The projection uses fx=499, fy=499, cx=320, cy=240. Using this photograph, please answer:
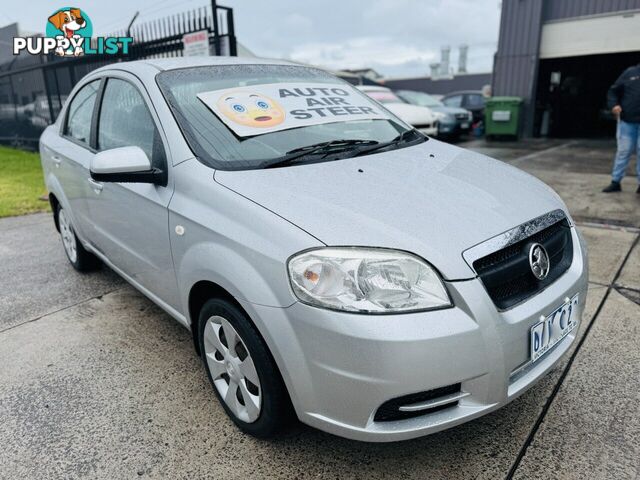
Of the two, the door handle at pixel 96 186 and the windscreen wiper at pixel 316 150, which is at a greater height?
→ the windscreen wiper at pixel 316 150

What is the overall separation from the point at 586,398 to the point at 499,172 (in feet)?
3.62

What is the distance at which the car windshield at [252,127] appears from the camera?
2.24 meters

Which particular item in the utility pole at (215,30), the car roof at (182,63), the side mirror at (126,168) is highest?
the utility pole at (215,30)

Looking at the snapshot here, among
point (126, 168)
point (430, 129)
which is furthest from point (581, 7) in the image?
point (126, 168)

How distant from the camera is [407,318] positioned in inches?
62.0

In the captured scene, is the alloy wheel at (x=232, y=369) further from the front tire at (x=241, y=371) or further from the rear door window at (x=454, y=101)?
the rear door window at (x=454, y=101)

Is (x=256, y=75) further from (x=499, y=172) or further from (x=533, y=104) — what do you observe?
(x=533, y=104)

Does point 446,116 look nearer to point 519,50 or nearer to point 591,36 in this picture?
point 519,50

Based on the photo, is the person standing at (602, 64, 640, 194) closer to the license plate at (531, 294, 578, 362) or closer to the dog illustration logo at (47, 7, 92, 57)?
the license plate at (531, 294, 578, 362)

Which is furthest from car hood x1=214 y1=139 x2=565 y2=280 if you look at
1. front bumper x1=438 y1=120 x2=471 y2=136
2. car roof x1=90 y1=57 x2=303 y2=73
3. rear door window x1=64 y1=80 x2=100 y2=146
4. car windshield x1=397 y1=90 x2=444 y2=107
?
car windshield x1=397 y1=90 x2=444 y2=107

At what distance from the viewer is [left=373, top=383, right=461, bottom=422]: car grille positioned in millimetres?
1626

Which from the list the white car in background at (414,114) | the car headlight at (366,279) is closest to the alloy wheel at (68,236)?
the car headlight at (366,279)

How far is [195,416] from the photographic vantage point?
224 centimetres

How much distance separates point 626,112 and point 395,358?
219 inches
